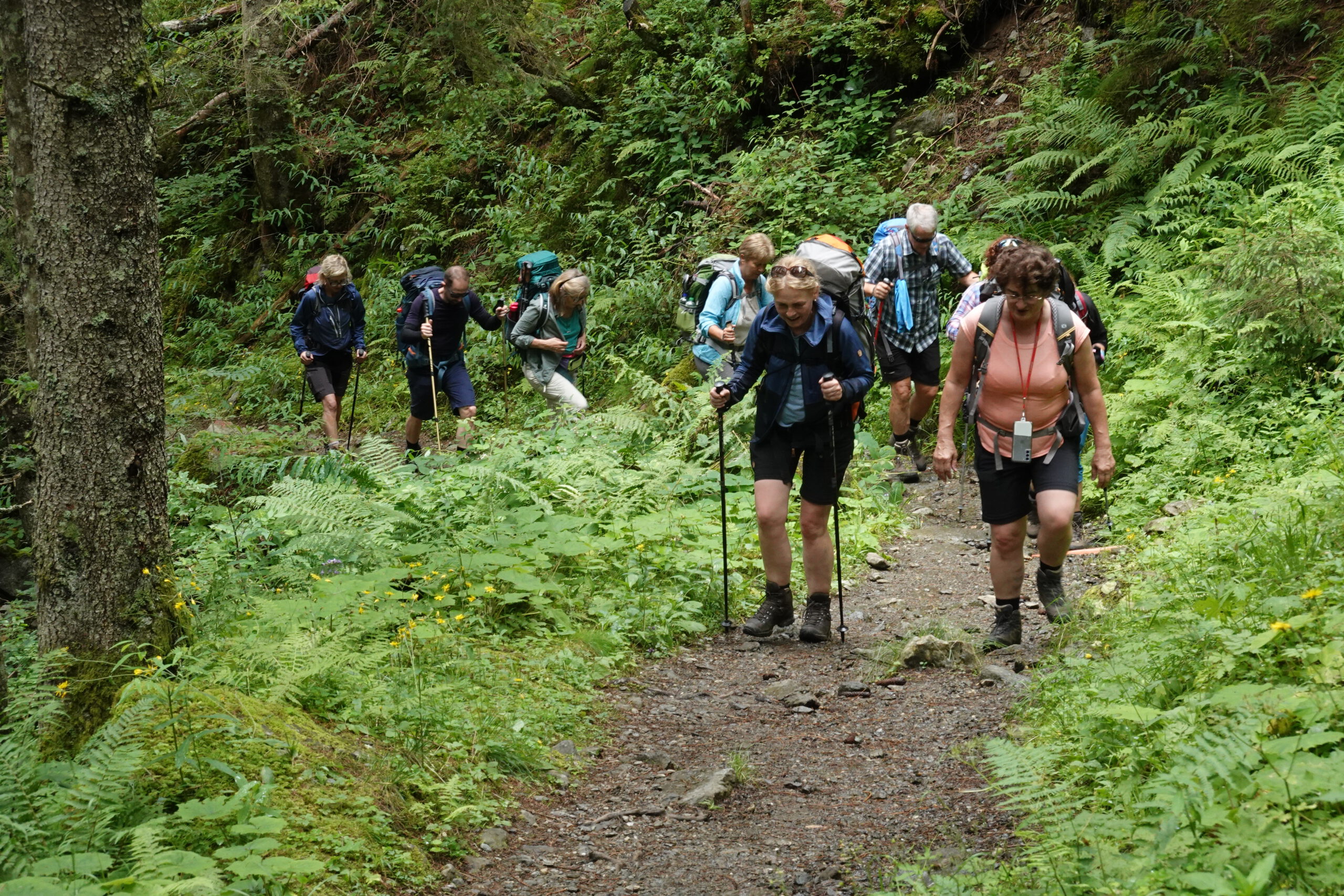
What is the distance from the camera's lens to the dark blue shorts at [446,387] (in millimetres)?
11328

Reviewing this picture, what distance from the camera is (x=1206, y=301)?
9.30 meters

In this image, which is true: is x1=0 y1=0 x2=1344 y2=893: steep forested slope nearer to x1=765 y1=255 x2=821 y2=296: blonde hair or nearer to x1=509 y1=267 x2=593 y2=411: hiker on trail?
x1=509 y1=267 x2=593 y2=411: hiker on trail

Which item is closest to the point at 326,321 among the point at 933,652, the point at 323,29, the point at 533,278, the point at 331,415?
the point at 331,415

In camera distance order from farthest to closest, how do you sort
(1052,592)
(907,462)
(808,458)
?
1. (907,462)
2. (808,458)
3. (1052,592)

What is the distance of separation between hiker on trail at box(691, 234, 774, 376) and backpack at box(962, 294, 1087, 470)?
3.07 metres

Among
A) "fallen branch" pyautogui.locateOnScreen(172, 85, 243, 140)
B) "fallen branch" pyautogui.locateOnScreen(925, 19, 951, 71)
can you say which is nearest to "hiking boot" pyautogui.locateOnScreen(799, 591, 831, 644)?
"fallen branch" pyautogui.locateOnScreen(925, 19, 951, 71)

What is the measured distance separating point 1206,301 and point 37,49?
8.65 m

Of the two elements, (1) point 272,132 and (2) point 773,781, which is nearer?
(2) point 773,781

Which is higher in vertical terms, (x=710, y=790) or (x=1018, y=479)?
(x=1018, y=479)

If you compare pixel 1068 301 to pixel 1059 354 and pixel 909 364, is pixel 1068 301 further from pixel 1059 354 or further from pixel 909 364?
pixel 909 364

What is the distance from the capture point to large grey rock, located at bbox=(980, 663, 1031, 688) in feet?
18.2

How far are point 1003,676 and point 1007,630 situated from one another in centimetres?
50

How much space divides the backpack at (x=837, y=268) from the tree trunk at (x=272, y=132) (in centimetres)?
1421

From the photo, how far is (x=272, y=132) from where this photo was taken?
70.3ft
